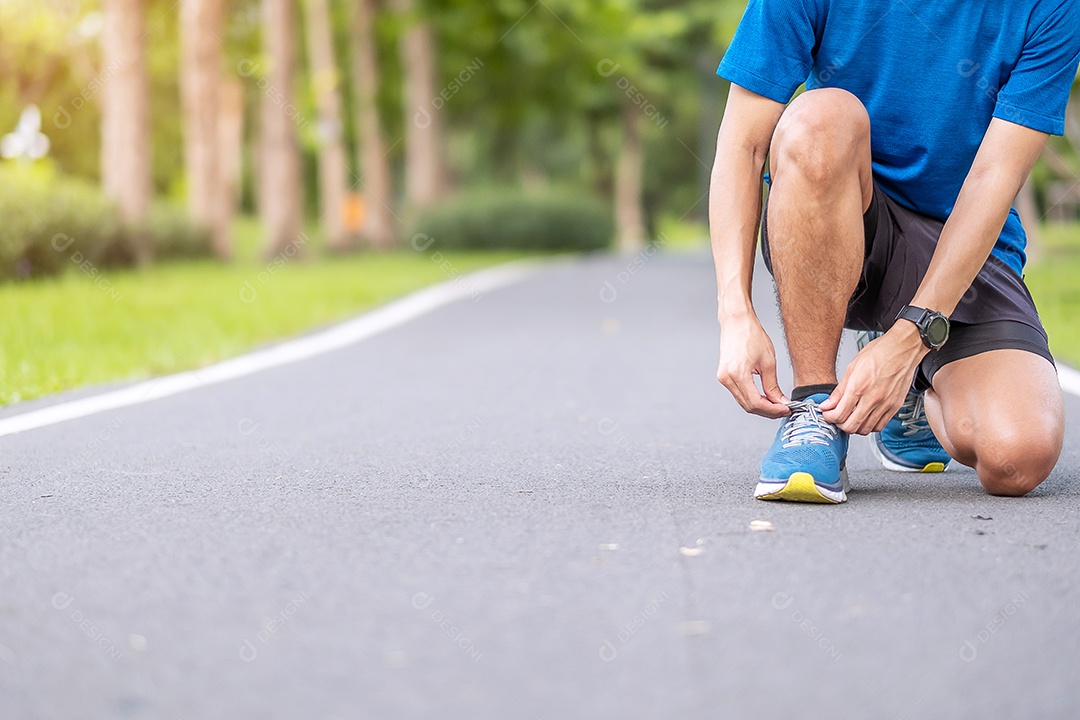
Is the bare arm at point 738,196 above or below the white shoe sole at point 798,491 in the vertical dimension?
above

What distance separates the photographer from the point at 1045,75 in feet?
12.1

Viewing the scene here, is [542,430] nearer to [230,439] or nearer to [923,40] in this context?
[230,439]

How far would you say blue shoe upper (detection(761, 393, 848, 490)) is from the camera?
136 inches

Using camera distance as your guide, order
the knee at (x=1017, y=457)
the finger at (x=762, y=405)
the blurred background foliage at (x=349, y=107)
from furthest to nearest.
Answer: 1. the blurred background foliage at (x=349, y=107)
2. the knee at (x=1017, y=457)
3. the finger at (x=762, y=405)

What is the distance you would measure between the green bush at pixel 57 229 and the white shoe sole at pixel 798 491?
442 inches

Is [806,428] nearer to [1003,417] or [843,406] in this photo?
[843,406]

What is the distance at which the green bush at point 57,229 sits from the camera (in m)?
13.4

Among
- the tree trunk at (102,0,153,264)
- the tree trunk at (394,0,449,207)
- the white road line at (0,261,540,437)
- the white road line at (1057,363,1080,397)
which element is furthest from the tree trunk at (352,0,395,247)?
the white road line at (1057,363,1080,397)

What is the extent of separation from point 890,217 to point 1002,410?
66 centimetres

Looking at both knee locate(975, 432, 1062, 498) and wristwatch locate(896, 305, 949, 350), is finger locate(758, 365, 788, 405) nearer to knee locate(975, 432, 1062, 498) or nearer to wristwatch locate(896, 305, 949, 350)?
wristwatch locate(896, 305, 949, 350)

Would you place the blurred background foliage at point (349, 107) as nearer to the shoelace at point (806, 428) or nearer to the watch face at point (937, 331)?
the shoelace at point (806, 428)

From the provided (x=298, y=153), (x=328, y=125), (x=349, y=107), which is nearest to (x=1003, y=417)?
(x=298, y=153)

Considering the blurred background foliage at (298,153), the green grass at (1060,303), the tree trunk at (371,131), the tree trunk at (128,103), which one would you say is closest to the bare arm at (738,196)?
the blurred background foliage at (298,153)

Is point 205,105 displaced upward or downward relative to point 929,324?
downward
